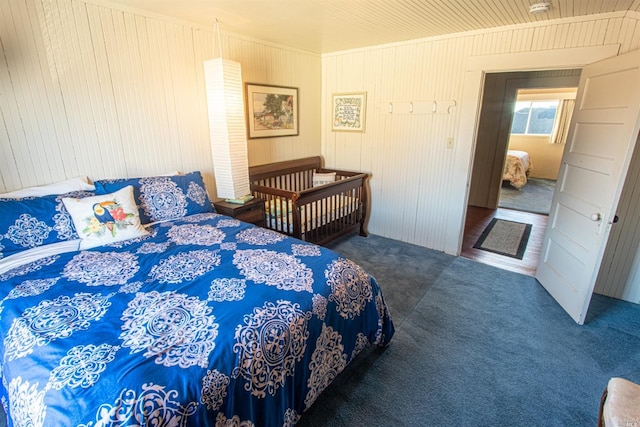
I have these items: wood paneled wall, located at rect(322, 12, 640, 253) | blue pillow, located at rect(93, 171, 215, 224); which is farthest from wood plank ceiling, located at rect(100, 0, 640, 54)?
blue pillow, located at rect(93, 171, 215, 224)

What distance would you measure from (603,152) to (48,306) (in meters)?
3.49

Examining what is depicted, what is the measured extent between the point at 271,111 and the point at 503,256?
3164mm

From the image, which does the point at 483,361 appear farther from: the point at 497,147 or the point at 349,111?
the point at 497,147

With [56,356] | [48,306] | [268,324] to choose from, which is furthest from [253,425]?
[48,306]

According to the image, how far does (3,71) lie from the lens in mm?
1996

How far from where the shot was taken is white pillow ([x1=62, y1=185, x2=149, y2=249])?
2.08 metres

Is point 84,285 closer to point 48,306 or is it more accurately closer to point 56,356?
point 48,306

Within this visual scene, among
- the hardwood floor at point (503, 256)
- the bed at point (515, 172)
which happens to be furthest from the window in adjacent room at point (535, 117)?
the hardwood floor at point (503, 256)

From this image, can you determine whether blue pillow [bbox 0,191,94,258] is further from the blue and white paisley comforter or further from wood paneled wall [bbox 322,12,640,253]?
wood paneled wall [bbox 322,12,640,253]

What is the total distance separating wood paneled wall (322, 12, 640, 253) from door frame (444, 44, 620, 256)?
0.6 inches

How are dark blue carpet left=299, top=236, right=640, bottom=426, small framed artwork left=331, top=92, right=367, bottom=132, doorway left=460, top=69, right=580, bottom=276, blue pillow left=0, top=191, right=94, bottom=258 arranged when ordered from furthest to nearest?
doorway left=460, top=69, right=580, bottom=276
small framed artwork left=331, top=92, right=367, bottom=132
blue pillow left=0, top=191, right=94, bottom=258
dark blue carpet left=299, top=236, right=640, bottom=426

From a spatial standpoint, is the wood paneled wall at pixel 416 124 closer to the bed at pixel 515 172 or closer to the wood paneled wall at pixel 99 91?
the wood paneled wall at pixel 99 91

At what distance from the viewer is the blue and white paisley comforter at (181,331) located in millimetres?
1048

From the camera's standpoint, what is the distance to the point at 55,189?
223 centimetres
